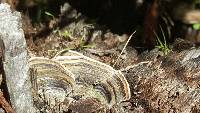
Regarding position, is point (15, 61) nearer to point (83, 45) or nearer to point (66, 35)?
point (83, 45)

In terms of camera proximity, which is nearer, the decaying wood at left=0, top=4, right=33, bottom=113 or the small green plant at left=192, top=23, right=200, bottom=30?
the decaying wood at left=0, top=4, right=33, bottom=113

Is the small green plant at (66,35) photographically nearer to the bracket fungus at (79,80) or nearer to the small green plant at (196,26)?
the bracket fungus at (79,80)

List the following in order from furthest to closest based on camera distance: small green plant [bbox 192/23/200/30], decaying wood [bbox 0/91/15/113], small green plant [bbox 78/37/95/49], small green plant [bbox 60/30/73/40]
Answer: small green plant [bbox 192/23/200/30] < small green plant [bbox 60/30/73/40] < small green plant [bbox 78/37/95/49] < decaying wood [bbox 0/91/15/113]

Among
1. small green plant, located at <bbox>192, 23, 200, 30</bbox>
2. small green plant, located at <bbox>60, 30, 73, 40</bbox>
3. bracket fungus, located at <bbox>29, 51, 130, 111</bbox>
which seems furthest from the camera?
small green plant, located at <bbox>192, 23, 200, 30</bbox>

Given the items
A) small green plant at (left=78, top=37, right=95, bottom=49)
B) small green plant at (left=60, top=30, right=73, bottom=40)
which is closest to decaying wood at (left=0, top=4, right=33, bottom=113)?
small green plant at (left=78, top=37, right=95, bottom=49)

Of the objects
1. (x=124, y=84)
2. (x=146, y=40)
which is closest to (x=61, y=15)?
(x=146, y=40)

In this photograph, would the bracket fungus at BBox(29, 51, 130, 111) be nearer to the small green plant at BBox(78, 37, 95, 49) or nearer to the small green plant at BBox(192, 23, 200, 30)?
the small green plant at BBox(78, 37, 95, 49)

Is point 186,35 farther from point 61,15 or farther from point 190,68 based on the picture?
point 190,68

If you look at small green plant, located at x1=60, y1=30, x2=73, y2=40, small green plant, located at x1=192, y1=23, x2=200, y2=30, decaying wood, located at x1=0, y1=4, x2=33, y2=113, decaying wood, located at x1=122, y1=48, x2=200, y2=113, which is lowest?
small green plant, located at x1=192, y1=23, x2=200, y2=30

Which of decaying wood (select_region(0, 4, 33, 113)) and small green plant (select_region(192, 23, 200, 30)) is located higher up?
decaying wood (select_region(0, 4, 33, 113))

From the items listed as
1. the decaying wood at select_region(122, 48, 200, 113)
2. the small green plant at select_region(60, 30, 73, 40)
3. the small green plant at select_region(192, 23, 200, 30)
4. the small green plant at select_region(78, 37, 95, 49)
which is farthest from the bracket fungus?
the small green plant at select_region(192, 23, 200, 30)
